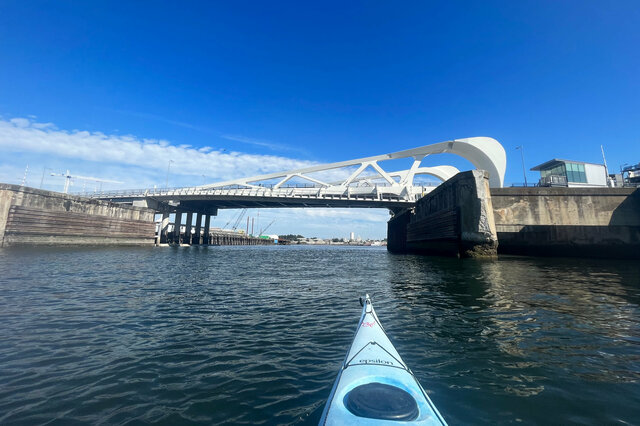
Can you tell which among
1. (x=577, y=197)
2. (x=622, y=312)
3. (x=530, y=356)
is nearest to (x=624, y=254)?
(x=577, y=197)

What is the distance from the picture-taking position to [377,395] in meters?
3.35

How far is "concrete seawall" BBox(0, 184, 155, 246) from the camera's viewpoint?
3672 centimetres

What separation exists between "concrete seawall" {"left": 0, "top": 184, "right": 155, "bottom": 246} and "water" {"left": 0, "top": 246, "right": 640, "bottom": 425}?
119 ft

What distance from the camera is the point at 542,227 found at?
105 feet

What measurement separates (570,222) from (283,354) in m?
39.6

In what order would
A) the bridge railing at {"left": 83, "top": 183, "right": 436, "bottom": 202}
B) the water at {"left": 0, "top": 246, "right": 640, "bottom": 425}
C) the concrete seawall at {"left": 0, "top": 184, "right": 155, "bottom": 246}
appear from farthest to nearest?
1. the bridge railing at {"left": 83, "top": 183, "right": 436, "bottom": 202}
2. the concrete seawall at {"left": 0, "top": 184, "right": 155, "bottom": 246}
3. the water at {"left": 0, "top": 246, "right": 640, "bottom": 425}

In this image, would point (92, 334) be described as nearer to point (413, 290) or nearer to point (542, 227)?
point (413, 290)

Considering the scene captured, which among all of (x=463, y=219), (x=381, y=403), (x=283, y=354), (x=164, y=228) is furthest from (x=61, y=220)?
(x=381, y=403)

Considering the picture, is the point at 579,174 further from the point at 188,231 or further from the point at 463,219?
the point at 188,231

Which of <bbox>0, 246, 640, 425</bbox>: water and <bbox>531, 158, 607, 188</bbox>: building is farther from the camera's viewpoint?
<bbox>531, 158, 607, 188</bbox>: building

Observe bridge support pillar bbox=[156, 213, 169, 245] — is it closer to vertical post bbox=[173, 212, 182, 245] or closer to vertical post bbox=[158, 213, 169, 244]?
vertical post bbox=[158, 213, 169, 244]

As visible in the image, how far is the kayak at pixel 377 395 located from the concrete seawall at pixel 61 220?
5164 cm

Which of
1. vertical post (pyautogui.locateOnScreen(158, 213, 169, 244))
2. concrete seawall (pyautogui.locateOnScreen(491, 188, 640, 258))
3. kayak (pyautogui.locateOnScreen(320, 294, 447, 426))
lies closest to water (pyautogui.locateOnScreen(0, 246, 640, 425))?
→ kayak (pyautogui.locateOnScreen(320, 294, 447, 426))

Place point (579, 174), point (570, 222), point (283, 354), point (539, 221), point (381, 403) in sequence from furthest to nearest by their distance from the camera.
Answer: point (579, 174) → point (539, 221) → point (570, 222) → point (283, 354) → point (381, 403)
